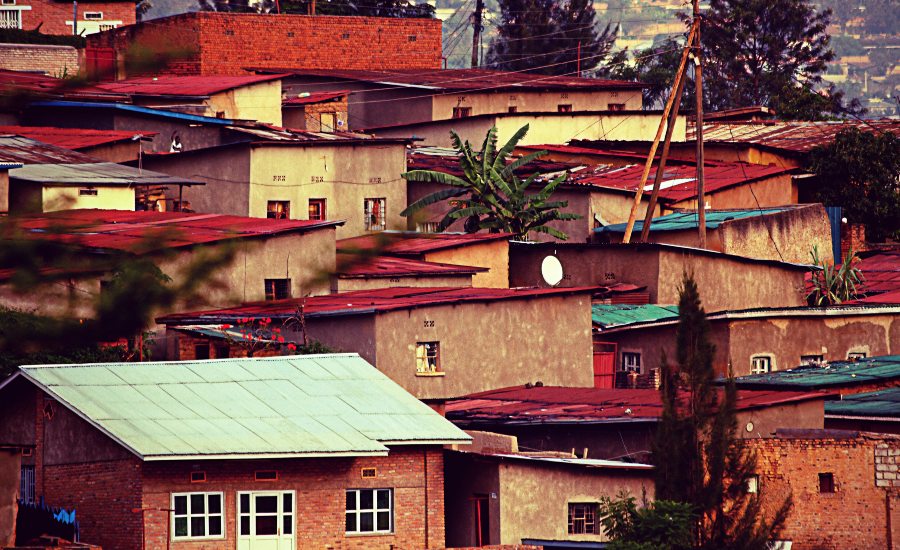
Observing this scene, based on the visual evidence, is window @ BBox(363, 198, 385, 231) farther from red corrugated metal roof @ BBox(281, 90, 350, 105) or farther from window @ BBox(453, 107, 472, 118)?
window @ BBox(453, 107, 472, 118)

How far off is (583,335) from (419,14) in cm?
4935

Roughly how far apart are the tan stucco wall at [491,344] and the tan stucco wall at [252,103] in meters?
16.6

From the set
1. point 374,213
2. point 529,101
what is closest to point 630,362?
point 374,213

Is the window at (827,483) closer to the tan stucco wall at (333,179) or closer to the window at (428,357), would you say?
the window at (428,357)

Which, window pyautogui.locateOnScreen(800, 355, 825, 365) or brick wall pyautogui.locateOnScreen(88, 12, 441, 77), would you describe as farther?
brick wall pyautogui.locateOnScreen(88, 12, 441, 77)

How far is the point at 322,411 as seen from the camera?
27828 millimetres

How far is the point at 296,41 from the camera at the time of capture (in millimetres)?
62750

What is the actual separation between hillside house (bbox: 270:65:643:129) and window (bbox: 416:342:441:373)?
73.8ft

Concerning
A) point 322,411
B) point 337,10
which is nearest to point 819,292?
point 322,411

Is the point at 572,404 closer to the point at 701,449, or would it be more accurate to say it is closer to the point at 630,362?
the point at 701,449

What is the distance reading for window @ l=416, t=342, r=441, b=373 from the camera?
34031 mm

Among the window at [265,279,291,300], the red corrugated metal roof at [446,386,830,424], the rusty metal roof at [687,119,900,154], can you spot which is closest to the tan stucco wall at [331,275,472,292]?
the window at [265,279,291,300]

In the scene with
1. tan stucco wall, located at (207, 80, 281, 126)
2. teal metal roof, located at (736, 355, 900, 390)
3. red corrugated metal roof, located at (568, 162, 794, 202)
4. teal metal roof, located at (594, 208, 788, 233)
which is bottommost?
teal metal roof, located at (736, 355, 900, 390)

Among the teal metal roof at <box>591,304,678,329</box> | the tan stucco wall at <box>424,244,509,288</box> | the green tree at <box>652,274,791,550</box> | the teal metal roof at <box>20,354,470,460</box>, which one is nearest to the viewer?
the green tree at <box>652,274,791,550</box>
